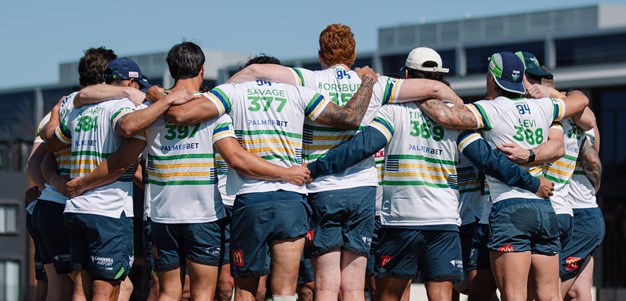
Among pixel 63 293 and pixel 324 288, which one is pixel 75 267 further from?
pixel 324 288

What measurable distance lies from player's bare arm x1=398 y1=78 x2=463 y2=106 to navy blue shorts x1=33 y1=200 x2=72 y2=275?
294cm

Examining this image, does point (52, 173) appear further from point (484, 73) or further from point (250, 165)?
point (484, 73)

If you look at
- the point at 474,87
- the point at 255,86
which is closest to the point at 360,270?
the point at 255,86

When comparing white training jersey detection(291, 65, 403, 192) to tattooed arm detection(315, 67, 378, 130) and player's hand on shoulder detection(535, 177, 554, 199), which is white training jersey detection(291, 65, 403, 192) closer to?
tattooed arm detection(315, 67, 378, 130)

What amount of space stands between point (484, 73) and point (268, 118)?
23.4 m

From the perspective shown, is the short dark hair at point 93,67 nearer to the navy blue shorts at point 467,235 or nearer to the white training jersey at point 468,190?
the white training jersey at point 468,190

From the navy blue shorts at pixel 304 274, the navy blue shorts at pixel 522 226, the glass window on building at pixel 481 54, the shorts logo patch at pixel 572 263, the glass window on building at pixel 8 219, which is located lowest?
the glass window on building at pixel 8 219

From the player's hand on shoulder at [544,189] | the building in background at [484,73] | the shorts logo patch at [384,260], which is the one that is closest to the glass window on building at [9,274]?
the building in background at [484,73]

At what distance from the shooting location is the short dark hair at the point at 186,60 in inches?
333

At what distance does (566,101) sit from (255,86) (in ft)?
8.24

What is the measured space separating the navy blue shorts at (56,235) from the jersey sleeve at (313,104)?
2482 millimetres

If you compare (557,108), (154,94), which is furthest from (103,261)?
(557,108)

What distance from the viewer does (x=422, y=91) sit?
28.4 feet

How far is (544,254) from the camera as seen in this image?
8.85m
